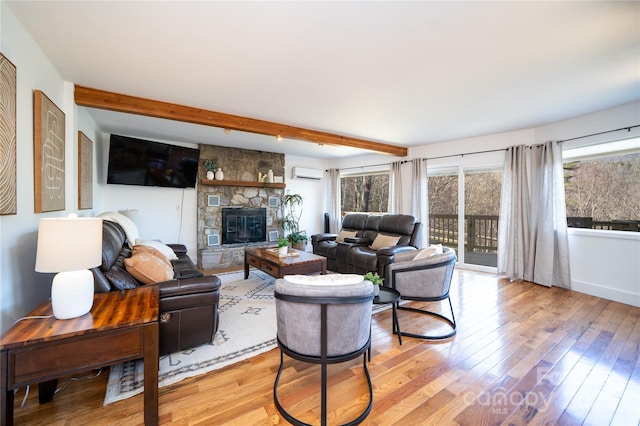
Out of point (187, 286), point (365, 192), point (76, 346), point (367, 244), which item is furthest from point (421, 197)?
point (76, 346)

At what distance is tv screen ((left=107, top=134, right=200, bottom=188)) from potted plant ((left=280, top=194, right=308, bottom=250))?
213 centimetres

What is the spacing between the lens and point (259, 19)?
1689 mm

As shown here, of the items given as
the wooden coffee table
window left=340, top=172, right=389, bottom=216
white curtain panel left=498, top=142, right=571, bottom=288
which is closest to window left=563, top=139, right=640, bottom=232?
white curtain panel left=498, top=142, right=571, bottom=288

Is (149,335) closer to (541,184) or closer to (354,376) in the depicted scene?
(354,376)

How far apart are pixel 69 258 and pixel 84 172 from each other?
2.39 metres

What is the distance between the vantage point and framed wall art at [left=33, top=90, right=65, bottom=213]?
1.89m

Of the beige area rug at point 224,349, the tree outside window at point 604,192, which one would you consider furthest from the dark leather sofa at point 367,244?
the tree outside window at point 604,192

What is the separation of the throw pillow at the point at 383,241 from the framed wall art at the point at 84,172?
3954 millimetres

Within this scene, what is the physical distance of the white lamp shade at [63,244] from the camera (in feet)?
4.40

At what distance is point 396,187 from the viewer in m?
5.73

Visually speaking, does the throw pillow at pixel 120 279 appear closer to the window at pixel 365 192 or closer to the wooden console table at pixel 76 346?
the wooden console table at pixel 76 346

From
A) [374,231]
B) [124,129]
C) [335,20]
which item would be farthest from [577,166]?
[124,129]

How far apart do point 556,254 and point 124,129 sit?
7.07 metres

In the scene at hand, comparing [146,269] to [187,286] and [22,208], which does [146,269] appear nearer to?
[187,286]
